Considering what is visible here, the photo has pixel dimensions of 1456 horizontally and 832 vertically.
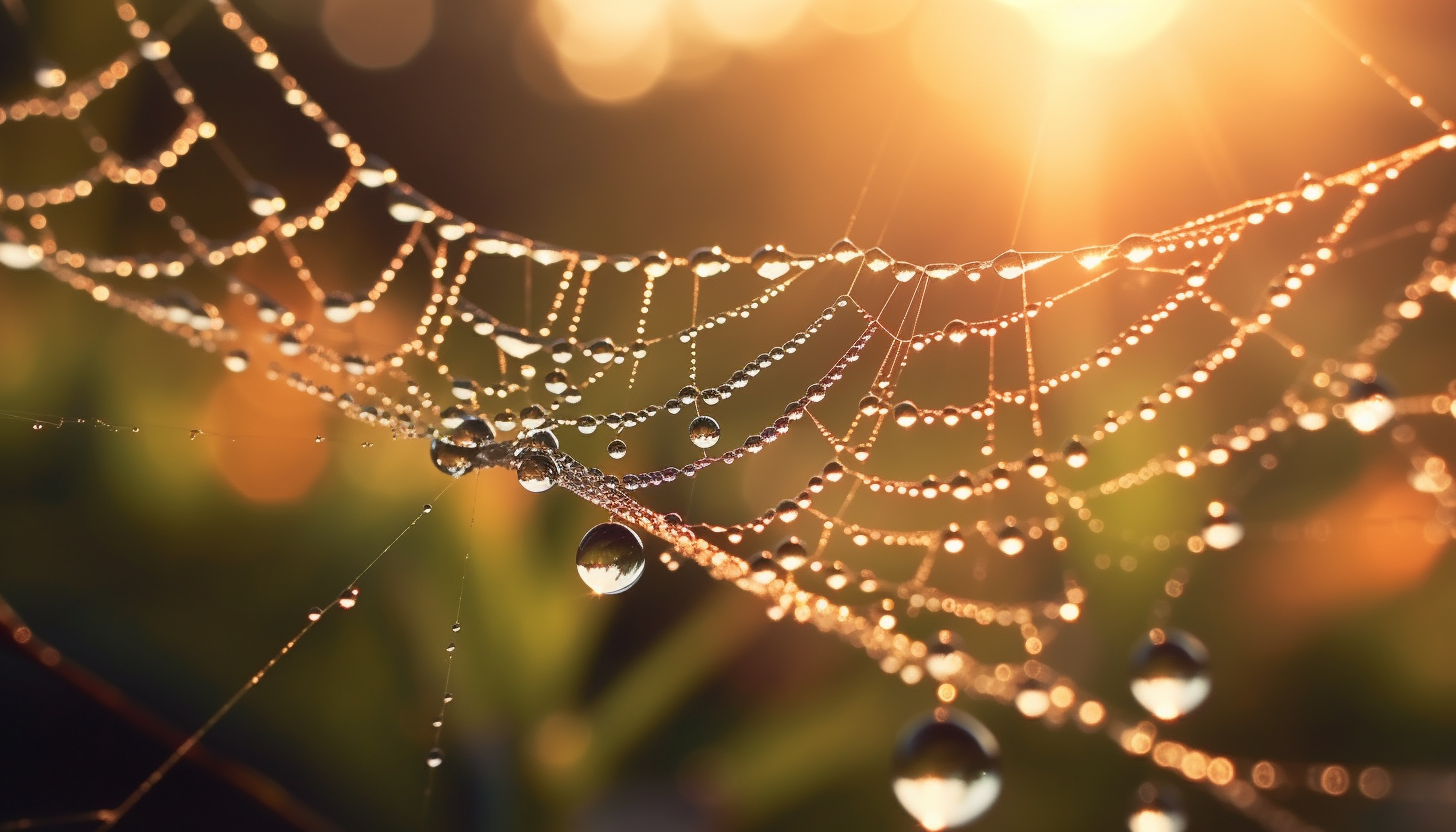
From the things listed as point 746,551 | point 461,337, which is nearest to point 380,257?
point 461,337

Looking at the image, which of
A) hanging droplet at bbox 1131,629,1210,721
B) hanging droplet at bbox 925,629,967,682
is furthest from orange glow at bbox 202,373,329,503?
hanging droplet at bbox 1131,629,1210,721

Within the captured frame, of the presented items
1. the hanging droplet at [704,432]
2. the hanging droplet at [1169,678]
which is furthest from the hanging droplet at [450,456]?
the hanging droplet at [1169,678]

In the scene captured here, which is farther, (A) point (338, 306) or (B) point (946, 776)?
(A) point (338, 306)

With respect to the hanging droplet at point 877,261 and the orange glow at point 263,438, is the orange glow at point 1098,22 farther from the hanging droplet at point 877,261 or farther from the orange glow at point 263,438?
the orange glow at point 263,438

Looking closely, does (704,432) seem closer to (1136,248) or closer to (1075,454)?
(1075,454)

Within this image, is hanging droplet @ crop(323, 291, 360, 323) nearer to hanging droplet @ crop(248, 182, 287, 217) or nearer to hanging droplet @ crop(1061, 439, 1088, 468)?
hanging droplet @ crop(248, 182, 287, 217)

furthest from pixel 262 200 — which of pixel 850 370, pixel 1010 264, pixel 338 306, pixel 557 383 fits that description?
pixel 850 370
